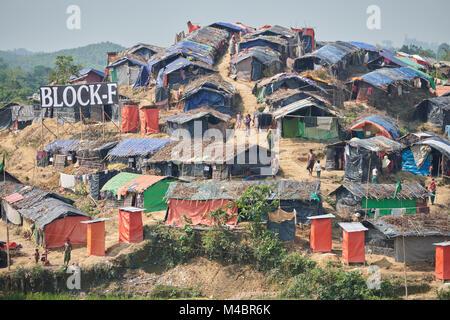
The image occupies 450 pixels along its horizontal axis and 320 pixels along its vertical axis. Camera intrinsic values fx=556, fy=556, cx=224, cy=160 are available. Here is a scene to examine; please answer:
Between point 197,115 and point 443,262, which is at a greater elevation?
point 197,115

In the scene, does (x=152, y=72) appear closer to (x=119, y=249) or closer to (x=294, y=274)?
(x=119, y=249)

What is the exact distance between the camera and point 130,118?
33969 mm

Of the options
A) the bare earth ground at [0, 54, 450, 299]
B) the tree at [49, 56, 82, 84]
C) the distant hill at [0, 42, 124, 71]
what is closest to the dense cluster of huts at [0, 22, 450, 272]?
the bare earth ground at [0, 54, 450, 299]

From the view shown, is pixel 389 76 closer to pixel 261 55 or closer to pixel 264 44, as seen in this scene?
pixel 261 55

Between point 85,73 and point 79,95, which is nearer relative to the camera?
point 79,95

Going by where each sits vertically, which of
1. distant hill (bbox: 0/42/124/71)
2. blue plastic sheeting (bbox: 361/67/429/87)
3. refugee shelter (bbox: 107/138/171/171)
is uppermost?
distant hill (bbox: 0/42/124/71)

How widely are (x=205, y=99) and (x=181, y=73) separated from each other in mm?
4061

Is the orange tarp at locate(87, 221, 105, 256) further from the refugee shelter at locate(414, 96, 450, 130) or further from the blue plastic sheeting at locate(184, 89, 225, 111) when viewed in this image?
the refugee shelter at locate(414, 96, 450, 130)

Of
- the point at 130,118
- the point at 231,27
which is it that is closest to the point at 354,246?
the point at 130,118

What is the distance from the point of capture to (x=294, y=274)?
19859 mm

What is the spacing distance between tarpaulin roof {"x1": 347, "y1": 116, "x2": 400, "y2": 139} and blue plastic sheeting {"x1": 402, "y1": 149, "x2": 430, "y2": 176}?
210cm

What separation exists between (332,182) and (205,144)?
21.2 ft

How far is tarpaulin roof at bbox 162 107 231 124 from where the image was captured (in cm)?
3122
